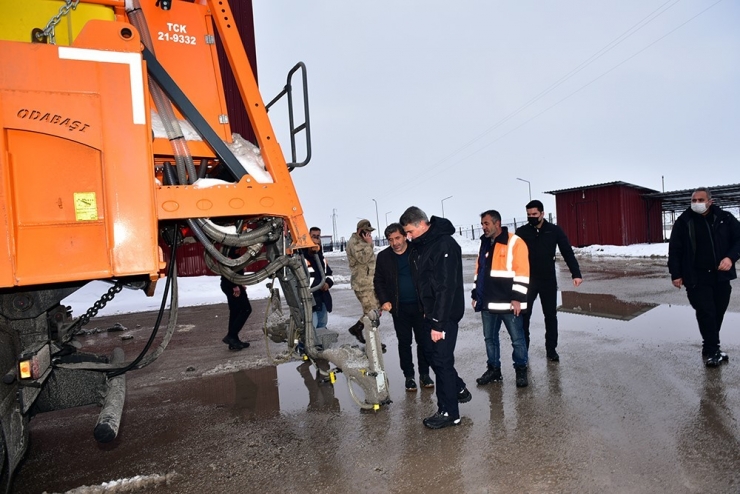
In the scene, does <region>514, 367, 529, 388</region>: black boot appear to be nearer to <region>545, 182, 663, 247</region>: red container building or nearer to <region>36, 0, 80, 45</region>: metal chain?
<region>36, 0, 80, 45</region>: metal chain

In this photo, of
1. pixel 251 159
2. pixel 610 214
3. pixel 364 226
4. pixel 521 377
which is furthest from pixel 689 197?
pixel 251 159

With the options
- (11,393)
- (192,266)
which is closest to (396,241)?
(11,393)

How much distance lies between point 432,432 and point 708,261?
3.63 meters

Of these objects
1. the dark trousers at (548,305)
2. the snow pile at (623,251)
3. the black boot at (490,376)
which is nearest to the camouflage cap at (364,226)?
the dark trousers at (548,305)

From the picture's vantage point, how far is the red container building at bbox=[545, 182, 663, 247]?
2742cm

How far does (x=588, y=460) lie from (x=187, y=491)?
2654 millimetres

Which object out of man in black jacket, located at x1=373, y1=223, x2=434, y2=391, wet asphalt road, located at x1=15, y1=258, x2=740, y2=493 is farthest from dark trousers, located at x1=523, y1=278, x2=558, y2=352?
man in black jacket, located at x1=373, y1=223, x2=434, y2=391

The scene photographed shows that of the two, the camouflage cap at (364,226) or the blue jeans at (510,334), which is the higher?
the camouflage cap at (364,226)

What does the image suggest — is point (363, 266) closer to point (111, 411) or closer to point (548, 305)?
point (548, 305)

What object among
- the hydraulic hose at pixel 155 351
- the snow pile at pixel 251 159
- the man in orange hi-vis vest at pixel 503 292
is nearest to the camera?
the snow pile at pixel 251 159

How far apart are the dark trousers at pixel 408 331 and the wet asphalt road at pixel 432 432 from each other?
274mm

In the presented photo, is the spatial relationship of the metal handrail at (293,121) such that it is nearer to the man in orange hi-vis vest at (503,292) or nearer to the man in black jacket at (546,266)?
the man in orange hi-vis vest at (503,292)

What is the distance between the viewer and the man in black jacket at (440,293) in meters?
4.02

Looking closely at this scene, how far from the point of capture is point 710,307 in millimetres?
5184
